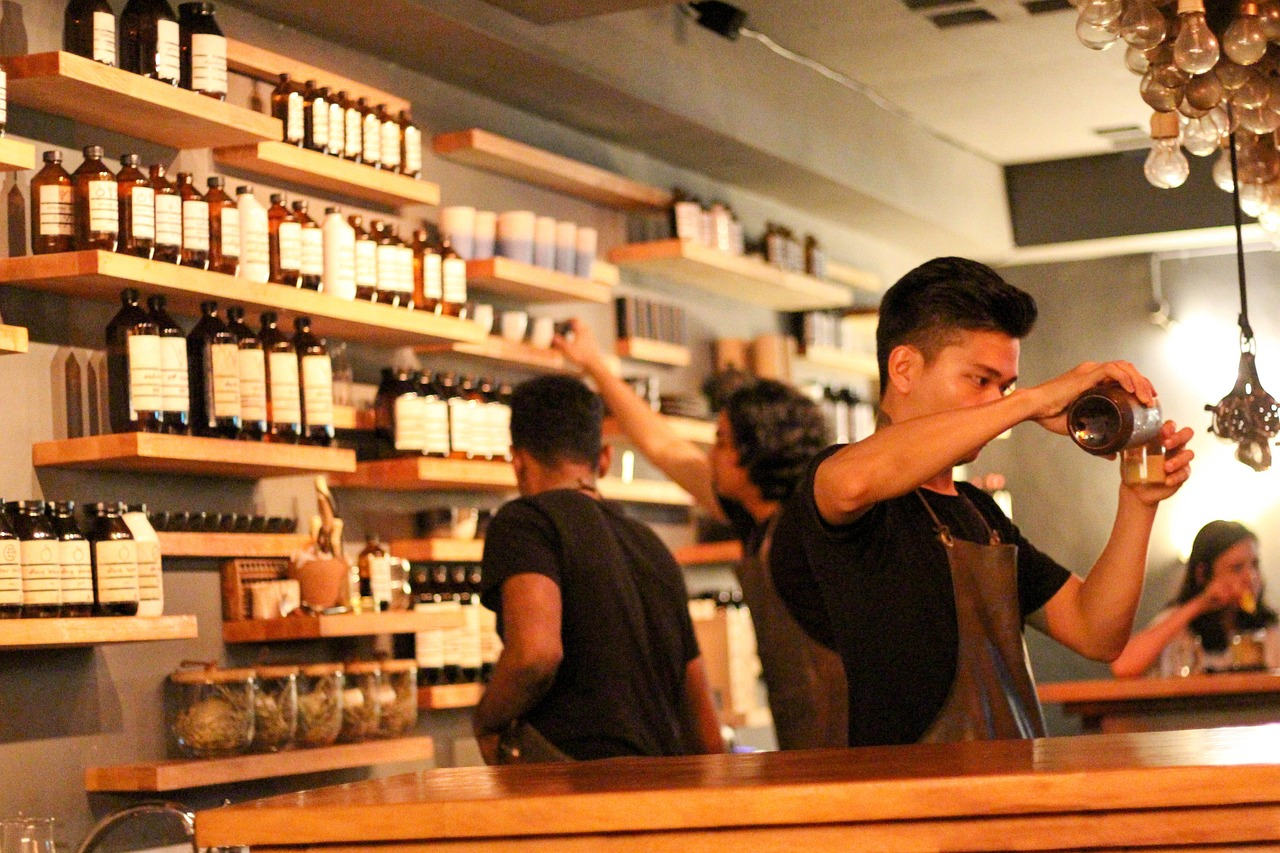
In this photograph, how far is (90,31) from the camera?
10.5 ft

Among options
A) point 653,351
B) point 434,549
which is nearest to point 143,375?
point 434,549

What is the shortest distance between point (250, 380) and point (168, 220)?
0.38m

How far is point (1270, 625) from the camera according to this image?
18.4ft

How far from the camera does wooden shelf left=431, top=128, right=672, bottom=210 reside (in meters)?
4.47

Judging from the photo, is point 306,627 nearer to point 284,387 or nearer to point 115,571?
point 284,387

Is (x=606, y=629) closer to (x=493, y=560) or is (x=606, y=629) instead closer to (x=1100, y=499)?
(x=493, y=560)

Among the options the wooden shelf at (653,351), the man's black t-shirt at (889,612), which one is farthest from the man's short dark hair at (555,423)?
the wooden shelf at (653,351)

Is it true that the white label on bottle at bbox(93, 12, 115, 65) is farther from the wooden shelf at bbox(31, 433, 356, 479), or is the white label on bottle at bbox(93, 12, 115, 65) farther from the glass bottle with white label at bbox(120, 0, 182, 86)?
the wooden shelf at bbox(31, 433, 356, 479)

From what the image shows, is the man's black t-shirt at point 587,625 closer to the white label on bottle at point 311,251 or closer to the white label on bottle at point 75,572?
the white label on bottle at point 75,572

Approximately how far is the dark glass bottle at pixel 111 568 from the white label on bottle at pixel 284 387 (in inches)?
19.9

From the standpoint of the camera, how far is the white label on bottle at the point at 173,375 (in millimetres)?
3229

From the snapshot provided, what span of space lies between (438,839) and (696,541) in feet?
14.5

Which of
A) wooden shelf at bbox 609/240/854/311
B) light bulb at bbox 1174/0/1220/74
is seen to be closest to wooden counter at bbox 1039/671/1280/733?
wooden shelf at bbox 609/240/854/311

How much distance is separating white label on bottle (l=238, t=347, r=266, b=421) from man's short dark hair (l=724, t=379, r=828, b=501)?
970mm
